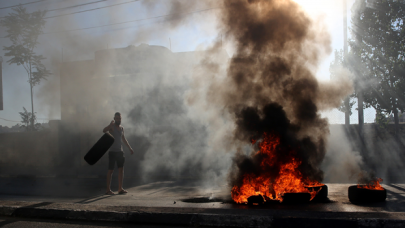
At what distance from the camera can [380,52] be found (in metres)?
10.1

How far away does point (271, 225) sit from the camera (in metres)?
3.08

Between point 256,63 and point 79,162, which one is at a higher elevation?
point 256,63

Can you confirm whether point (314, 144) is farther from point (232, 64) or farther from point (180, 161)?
point (180, 161)

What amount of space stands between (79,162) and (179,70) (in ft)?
18.7

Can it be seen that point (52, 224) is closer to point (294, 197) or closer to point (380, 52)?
point (294, 197)

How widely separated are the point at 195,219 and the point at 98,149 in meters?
2.96

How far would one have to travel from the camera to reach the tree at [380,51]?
32.2ft

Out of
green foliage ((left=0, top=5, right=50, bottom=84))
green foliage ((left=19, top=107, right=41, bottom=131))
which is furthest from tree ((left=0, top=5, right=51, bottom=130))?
green foliage ((left=19, top=107, right=41, bottom=131))

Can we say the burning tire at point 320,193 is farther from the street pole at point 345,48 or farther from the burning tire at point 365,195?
the street pole at point 345,48

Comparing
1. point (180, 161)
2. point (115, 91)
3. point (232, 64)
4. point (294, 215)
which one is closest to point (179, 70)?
point (115, 91)

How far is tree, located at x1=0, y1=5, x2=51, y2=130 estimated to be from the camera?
9812 millimetres

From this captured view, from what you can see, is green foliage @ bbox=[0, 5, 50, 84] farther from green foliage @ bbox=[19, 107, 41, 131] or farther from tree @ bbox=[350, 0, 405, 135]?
tree @ bbox=[350, 0, 405, 135]

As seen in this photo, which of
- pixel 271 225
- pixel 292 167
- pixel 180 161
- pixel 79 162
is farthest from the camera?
pixel 79 162

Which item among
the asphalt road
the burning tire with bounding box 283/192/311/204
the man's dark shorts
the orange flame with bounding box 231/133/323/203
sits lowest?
the asphalt road
